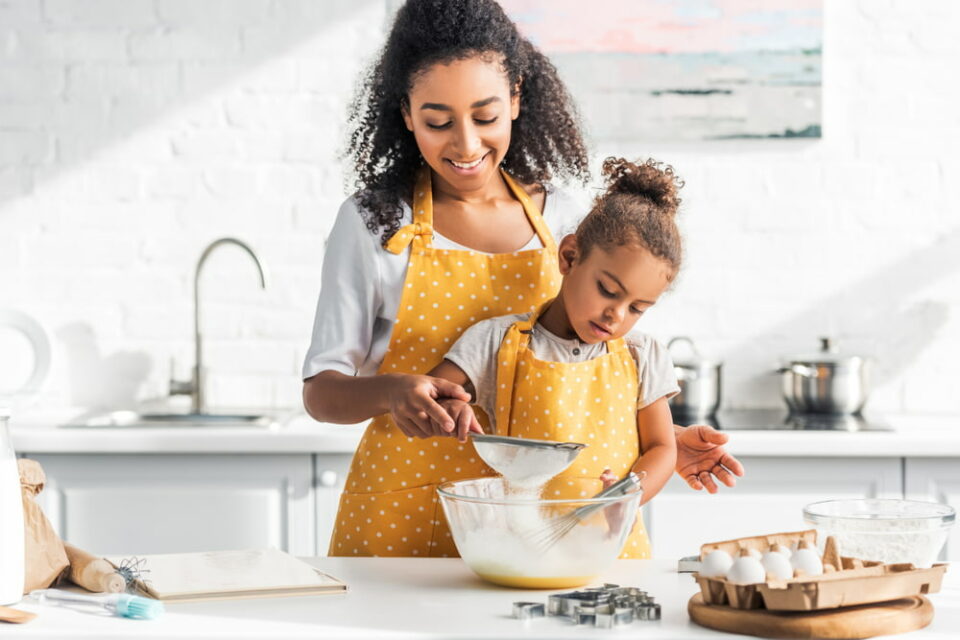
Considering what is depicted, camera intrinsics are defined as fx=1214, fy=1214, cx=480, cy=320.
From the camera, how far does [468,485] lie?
151 cm

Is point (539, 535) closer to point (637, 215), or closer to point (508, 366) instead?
point (508, 366)

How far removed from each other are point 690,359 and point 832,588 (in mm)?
1894

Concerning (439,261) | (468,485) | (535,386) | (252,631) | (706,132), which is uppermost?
(706,132)

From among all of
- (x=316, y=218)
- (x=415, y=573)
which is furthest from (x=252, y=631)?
(x=316, y=218)

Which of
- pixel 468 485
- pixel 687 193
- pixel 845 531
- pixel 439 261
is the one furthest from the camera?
pixel 687 193

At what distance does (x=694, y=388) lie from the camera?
3.05m

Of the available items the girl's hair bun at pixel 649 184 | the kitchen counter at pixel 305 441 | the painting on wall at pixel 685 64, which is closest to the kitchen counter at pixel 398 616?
the girl's hair bun at pixel 649 184

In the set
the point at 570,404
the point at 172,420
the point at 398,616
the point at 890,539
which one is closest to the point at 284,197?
the point at 172,420

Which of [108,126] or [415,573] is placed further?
[108,126]

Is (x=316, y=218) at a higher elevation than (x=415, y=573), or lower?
higher

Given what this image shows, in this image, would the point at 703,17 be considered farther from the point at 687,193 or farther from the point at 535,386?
the point at 535,386

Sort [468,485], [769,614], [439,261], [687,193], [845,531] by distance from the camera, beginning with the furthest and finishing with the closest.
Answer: [687,193] → [439,261] → [468,485] → [845,531] → [769,614]

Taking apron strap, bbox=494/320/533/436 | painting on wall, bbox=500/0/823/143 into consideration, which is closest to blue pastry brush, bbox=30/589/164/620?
apron strap, bbox=494/320/533/436

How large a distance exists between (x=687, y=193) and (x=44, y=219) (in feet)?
5.89
